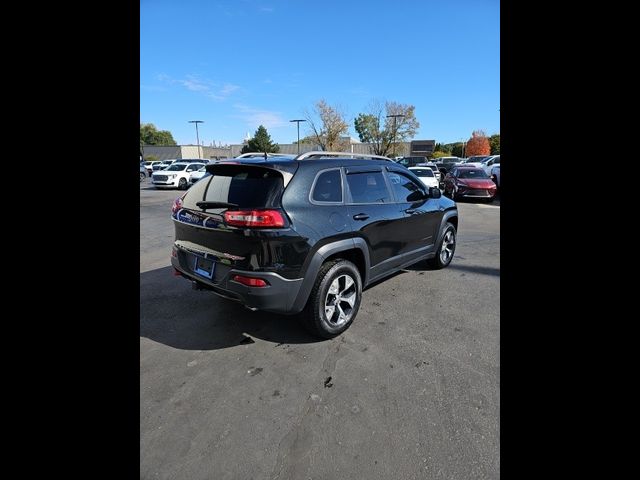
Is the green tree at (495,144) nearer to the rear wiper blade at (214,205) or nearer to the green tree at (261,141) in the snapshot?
the rear wiper blade at (214,205)

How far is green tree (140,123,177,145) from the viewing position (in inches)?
3477

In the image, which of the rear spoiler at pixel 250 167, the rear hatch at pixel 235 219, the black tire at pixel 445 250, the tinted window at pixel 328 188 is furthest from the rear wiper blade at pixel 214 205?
the black tire at pixel 445 250

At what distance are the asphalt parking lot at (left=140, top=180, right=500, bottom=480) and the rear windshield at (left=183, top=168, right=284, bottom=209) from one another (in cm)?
136

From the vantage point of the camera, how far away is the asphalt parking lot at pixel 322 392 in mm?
2033

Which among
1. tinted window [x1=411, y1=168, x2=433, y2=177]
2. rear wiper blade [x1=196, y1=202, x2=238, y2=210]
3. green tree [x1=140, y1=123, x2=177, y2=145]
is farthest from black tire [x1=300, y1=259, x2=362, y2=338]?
green tree [x1=140, y1=123, x2=177, y2=145]

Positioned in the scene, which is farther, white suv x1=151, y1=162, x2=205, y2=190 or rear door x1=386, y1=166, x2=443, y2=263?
white suv x1=151, y1=162, x2=205, y2=190

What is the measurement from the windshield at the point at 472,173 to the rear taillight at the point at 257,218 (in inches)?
601

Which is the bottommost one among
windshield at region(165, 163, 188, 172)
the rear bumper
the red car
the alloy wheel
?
the alloy wheel

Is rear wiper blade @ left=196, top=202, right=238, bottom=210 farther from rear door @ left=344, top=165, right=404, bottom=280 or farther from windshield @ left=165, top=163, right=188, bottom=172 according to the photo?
windshield @ left=165, top=163, right=188, bottom=172

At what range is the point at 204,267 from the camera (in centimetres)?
328
